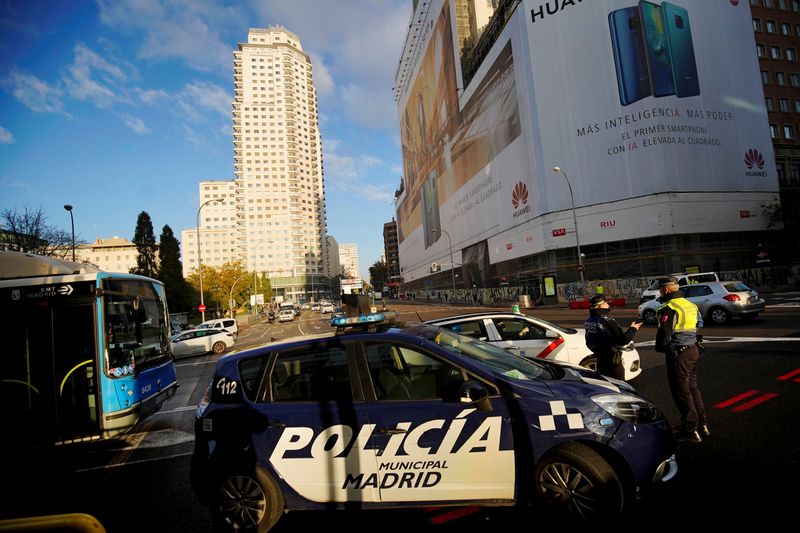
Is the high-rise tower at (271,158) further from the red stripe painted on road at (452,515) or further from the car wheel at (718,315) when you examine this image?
the red stripe painted on road at (452,515)

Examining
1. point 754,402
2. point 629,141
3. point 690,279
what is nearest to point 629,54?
point 629,141

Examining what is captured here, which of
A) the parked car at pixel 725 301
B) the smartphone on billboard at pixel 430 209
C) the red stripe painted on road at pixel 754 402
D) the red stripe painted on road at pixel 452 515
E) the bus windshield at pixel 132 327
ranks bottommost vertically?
the red stripe painted on road at pixel 754 402

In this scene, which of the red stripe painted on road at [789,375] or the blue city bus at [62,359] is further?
the red stripe painted on road at [789,375]

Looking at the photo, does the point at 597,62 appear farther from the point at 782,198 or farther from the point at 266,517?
the point at 266,517

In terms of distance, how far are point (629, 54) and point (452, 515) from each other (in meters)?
43.1

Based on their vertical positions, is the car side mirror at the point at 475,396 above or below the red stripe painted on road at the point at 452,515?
above

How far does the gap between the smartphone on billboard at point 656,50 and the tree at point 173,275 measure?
196 feet

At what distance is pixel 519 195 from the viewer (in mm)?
41906

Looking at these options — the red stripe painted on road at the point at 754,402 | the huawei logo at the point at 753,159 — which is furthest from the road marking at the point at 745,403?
the huawei logo at the point at 753,159

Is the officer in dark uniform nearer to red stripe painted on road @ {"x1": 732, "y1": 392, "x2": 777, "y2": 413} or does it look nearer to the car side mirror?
red stripe painted on road @ {"x1": 732, "y1": 392, "x2": 777, "y2": 413}

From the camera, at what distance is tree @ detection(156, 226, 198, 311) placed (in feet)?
187

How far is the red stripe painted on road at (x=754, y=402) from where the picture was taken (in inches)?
210

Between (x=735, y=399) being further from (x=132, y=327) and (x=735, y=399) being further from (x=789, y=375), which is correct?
(x=132, y=327)

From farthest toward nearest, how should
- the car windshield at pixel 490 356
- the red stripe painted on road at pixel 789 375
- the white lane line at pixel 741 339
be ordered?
the white lane line at pixel 741 339 → the red stripe painted on road at pixel 789 375 → the car windshield at pixel 490 356
